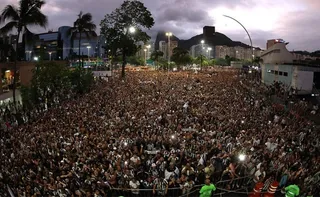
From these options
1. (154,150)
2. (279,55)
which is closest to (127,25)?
(279,55)

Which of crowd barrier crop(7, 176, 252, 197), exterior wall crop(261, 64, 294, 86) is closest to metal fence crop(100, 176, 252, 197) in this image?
crowd barrier crop(7, 176, 252, 197)

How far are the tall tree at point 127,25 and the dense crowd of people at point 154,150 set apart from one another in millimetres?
26975

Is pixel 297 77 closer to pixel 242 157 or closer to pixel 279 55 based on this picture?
pixel 279 55

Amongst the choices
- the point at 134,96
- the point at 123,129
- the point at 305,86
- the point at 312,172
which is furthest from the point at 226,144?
the point at 305,86

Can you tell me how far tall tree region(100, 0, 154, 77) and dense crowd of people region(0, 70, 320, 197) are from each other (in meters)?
27.0

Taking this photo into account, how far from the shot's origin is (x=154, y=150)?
42.0ft

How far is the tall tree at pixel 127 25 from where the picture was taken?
45.7 m

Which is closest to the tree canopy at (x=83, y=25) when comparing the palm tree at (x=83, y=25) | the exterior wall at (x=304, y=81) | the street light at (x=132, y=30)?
the palm tree at (x=83, y=25)

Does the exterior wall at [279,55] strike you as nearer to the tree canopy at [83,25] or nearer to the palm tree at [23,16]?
the tree canopy at [83,25]

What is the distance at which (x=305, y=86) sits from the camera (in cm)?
2930

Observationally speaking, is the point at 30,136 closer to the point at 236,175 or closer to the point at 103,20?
the point at 236,175

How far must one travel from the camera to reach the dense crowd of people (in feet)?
32.9

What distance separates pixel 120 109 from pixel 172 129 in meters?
5.56

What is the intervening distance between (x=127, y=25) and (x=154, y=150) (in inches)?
1408
